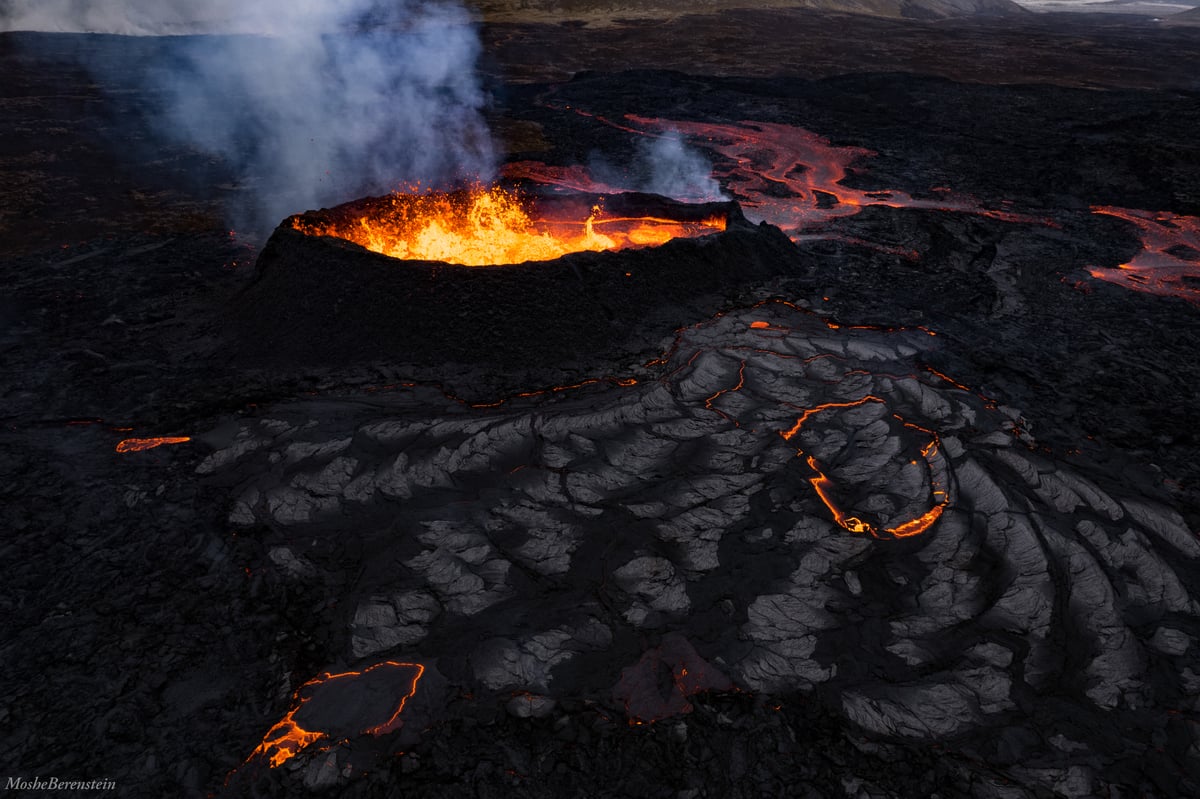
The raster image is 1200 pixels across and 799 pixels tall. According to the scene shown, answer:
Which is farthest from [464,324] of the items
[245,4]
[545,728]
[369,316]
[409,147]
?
[245,4]

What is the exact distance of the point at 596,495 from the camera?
604 cm

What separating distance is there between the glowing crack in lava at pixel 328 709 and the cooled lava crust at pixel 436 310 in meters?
4.45

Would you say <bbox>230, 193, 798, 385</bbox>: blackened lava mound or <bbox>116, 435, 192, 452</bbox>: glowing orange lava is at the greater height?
<bbox>230, 193, 798, 385</bbox>: blackened lava mound

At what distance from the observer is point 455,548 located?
18.0 ft

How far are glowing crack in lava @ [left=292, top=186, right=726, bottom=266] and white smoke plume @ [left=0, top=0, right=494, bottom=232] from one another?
513cm

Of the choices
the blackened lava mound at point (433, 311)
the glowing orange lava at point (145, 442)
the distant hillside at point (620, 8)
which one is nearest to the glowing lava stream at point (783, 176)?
the blackened lava mound at point (433, 311)

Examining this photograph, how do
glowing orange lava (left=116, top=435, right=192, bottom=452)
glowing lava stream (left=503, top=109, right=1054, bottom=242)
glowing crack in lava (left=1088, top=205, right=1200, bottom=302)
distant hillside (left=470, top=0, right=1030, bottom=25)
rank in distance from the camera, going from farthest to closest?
distant hillside (left=470, top=0, right=1030, bottom=25) < glowing lava stream (left=503, top=109, right=1054, bottom=242) < glowing crack in lava (left=1088, top=205, right=1200, bottom=302) < glowing orange lava (left=116, top=435, right=192, bottom=452)

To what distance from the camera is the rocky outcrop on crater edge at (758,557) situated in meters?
4.39

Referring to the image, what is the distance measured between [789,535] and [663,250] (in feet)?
18.6

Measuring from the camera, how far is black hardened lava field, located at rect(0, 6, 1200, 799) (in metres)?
4.14

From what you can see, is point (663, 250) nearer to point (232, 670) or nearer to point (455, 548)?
point (455, 548)

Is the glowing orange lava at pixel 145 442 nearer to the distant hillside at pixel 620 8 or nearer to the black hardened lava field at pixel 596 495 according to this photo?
the black hardened lava field at pixel 596 495
